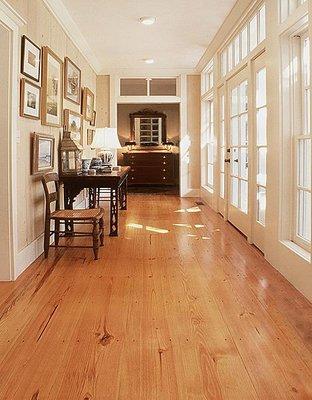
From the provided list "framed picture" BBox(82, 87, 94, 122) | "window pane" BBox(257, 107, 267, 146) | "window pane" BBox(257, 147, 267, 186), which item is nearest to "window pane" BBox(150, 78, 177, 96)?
"framed picture" BBox(82, 87, 94, 122)

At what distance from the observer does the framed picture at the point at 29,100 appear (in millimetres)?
3350

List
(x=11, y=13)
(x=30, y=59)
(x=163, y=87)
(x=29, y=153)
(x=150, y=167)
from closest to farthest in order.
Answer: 1. (x=11, y=13)
2. (x=30, y=59)
3. (x=29, y=153)
4. (x=163, y=87)
5. (x=150, y=167)

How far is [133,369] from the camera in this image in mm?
1828

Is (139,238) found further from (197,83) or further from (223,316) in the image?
(197,83)

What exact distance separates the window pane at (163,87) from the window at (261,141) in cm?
462

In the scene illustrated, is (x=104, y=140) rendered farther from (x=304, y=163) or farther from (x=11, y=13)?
(x=304, y=163)

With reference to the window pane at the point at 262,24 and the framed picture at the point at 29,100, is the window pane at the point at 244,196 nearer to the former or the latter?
the window pane at the point at 262,24

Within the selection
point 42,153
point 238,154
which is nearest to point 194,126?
point 238,154

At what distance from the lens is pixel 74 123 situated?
5.56 m

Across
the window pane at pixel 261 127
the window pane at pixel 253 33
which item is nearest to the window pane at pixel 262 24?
the window pane at pixel 253 33

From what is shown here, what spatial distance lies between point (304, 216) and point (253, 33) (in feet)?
7.30

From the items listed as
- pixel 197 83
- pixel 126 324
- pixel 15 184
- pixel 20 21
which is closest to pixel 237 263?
pixel 126 324

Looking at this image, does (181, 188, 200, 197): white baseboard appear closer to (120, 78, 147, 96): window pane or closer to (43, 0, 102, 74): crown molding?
(120, 78, 147, 96): window pane

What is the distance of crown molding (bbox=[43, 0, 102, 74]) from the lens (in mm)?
4338
